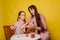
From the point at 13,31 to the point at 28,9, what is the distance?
278 millimetres

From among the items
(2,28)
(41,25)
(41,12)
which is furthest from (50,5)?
(2,28)

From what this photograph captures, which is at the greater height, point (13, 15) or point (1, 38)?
point (13, 15)

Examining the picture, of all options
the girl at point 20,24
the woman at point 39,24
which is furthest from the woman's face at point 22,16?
the woman at point 39,24

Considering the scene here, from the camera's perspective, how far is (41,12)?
209 cm

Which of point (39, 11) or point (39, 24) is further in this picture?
point (39, 11)

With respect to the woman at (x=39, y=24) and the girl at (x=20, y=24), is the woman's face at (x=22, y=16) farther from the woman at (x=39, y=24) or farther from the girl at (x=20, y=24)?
the woman at (x=39, y=24)

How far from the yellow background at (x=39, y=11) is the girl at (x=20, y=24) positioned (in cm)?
8

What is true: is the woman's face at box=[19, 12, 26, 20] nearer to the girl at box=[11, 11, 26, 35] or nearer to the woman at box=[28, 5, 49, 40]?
the girl at box=[11, 11, 26, 35]

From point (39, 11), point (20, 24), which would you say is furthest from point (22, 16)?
point (39, 11)

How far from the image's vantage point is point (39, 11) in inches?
82.5

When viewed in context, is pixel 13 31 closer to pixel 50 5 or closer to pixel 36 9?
pixel 36 9

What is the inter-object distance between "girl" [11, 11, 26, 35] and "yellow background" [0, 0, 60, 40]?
0.27 ft

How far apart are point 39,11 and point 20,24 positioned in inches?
10.2

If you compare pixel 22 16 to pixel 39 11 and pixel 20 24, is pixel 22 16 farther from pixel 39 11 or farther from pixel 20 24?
pixel 39 11
